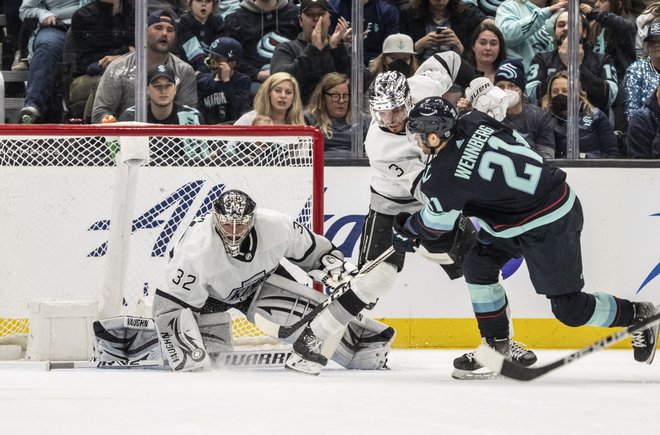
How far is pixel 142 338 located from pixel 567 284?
5.74 ft

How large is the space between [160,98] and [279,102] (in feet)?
1.79

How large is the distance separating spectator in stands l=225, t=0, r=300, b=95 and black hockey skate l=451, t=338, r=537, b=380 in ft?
6.25

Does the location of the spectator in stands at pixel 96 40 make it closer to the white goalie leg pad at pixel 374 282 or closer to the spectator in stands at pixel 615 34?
the white goalie leg pad at pixel 374 282

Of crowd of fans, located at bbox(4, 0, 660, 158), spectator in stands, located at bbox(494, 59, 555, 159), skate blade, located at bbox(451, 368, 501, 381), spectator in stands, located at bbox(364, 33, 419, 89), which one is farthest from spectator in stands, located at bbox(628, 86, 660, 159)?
skate blade, located at bbox(451, 368, 501, 381)

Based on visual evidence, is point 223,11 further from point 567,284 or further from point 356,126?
point 567,284

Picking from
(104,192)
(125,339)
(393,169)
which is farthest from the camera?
(104,192)

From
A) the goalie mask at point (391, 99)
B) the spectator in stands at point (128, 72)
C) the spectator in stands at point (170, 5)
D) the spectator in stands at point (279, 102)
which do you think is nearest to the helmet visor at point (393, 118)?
the goalie mask at point (391, 99)

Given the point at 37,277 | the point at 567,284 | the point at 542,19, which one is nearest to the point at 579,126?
the point at 542,19

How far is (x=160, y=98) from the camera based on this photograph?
5961mm

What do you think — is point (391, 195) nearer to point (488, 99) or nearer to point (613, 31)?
point (488, 99)

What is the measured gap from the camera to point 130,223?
5.44 meters

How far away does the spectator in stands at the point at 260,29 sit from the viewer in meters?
A: 6.12

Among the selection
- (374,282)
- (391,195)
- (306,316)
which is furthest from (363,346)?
(391,195)

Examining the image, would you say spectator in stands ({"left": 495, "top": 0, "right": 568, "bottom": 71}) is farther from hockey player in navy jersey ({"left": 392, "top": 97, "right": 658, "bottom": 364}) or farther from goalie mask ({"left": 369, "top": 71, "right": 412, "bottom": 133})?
hockey player in navy jersey ({"left": 392, "top": 97, "right": 658, "bottom": 364})
